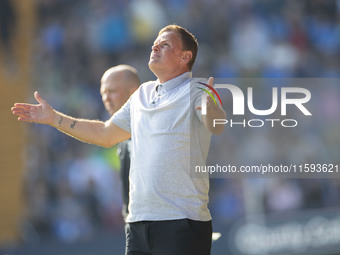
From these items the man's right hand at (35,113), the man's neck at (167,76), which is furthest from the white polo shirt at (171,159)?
the man's right hand at (35,113)

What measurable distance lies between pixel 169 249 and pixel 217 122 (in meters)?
0.71

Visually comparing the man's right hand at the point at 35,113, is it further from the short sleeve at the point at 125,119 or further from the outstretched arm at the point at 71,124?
the short sleeve at the point at 125,119

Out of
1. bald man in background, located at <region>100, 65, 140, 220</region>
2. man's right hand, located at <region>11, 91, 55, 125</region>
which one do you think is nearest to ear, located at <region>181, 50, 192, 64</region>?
man's right hand, located at <region>11, 91, 55, 125</region>

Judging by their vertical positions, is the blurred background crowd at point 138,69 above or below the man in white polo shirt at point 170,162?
above

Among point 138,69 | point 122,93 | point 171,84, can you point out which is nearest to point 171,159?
point 171,84

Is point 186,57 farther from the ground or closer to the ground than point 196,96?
farther from the ground

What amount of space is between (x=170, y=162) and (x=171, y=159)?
0.7 inches

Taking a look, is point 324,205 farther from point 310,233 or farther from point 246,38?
point 246,38

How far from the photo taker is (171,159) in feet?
11.4

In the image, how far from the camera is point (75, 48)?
11.4 metres

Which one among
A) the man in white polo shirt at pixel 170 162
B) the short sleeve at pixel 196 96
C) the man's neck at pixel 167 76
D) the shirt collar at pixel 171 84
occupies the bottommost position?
the man in white polo shirt at pixel 170 162

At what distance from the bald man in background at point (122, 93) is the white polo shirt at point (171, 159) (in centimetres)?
107

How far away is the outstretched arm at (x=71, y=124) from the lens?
3.81m

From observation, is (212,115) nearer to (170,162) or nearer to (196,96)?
(196,96)
